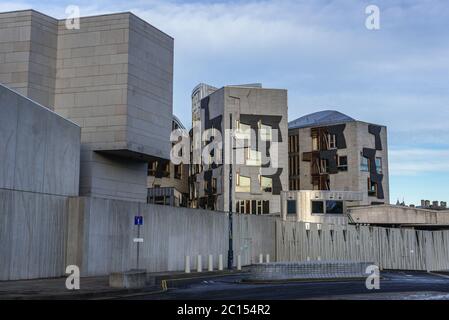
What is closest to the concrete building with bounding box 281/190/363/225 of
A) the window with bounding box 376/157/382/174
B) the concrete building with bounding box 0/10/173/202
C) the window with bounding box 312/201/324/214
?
the window with bounding box 312/201/324/214

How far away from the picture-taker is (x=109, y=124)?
126 ft

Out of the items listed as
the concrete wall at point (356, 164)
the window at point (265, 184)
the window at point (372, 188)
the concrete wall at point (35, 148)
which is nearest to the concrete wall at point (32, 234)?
the concrete wall at point (35, 148)

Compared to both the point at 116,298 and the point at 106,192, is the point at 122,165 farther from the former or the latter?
the point at 116,298

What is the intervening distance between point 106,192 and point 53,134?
11035 mm

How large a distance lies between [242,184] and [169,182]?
15.5 metres

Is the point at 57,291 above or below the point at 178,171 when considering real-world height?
below

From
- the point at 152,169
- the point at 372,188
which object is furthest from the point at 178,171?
the point at 372,188

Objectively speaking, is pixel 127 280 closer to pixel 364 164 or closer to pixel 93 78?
pixel 93 78

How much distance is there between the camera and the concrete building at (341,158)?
91312 millimetres

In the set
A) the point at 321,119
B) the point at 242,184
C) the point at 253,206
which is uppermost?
the point at 321,119

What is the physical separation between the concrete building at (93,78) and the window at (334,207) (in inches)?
1036

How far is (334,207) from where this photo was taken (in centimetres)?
6241

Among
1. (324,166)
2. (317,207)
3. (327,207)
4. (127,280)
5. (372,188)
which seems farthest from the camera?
(324,166)
